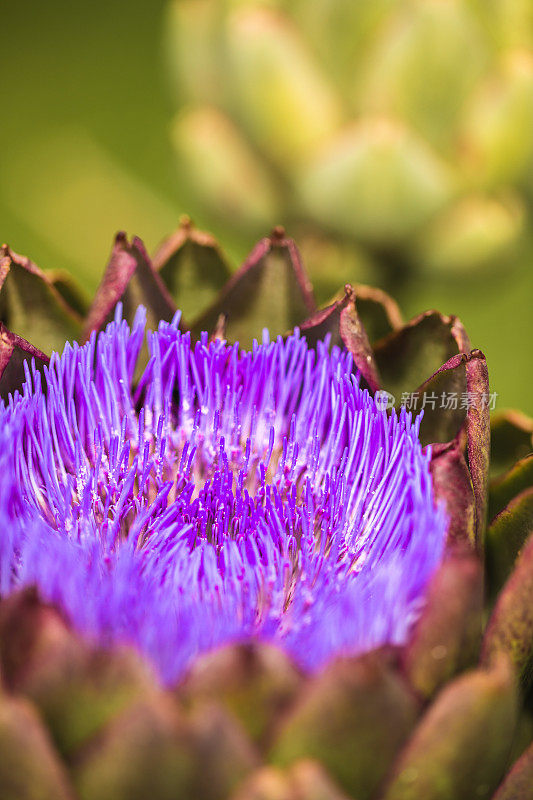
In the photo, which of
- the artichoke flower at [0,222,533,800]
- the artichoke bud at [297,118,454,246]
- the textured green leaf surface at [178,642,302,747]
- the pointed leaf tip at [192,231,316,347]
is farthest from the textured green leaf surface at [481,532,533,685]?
the artichoke bud at [297,118,454,246]

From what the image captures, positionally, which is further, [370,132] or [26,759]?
[370,132]

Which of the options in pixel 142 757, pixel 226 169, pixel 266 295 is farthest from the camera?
pixel 226 169

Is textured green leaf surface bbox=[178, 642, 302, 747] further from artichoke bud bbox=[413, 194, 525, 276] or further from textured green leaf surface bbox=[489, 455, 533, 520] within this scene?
artichoke bud bbox=[413, 194, 525, 276]

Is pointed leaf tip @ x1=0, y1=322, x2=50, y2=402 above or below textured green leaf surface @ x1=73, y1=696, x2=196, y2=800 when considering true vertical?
above

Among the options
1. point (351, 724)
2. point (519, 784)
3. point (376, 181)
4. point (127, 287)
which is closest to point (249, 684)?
point (351, 724)

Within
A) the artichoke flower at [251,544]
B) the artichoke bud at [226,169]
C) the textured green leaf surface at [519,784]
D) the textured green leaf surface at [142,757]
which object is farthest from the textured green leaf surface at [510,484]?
the artichoke bud at [226,169]

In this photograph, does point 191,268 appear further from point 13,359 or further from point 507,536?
point 507,536

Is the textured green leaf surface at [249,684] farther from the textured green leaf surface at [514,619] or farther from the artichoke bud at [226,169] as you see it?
the artichoke bud at [226,169]
